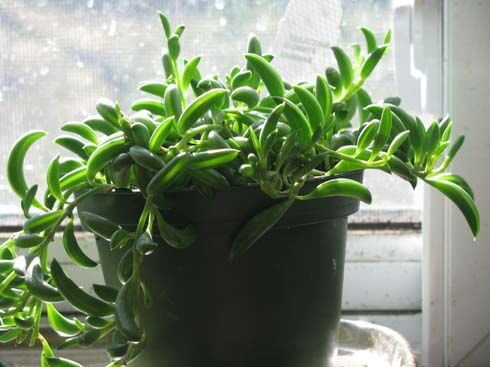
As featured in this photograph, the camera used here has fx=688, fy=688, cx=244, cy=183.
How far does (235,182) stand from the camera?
475 mm

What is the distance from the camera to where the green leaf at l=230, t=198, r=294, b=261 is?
0.45m

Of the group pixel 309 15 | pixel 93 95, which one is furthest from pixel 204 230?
pixel 93 95

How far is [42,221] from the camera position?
48cm

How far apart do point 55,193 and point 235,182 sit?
0.13 metres

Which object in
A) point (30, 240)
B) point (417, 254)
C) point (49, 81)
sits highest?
point (49, 81)

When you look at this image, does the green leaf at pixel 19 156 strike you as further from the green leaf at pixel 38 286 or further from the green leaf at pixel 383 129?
the green leaf at pixel 383 129

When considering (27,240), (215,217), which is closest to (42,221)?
(27,240)

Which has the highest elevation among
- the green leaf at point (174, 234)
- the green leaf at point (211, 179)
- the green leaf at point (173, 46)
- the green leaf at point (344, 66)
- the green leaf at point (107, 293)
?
the green leaf at point (173, 46)

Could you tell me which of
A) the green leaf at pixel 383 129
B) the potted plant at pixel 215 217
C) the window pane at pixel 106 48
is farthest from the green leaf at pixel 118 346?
the window pane at pixel 106 48

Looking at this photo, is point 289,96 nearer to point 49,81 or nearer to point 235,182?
point 235,182

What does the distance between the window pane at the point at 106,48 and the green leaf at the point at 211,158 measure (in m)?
0.43

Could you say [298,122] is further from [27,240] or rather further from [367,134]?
[27,240]

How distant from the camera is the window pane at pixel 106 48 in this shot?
33.0 inches

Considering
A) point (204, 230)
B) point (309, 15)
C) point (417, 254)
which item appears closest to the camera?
point (204, 230)
